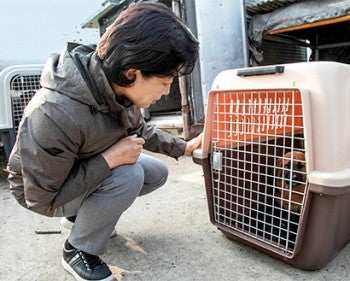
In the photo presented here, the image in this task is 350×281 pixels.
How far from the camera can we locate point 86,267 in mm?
924

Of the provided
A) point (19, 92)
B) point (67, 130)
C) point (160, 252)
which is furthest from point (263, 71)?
point (19, 92)

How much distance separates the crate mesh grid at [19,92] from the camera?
192cm

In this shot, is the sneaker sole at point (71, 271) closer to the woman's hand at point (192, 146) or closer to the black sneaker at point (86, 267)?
the black sneaker at point (86, 267)

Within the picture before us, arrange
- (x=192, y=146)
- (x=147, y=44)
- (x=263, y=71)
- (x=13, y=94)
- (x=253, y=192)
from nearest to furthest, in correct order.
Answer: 1. (x=147, y=44)
2. (x=263, y=71)
3. (x=253, y=192)
4. (x=192, y=146)
5. (x=13, y=94)

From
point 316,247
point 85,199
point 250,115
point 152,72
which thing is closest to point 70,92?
point 152,72

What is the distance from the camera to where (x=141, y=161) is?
1141 mm

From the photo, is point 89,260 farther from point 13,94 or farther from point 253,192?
point 13,94

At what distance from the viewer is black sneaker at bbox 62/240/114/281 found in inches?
36.0

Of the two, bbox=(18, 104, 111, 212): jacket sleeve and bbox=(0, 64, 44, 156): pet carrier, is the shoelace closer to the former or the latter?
bbox=(18, 104, 111, 212): jacket sleeve

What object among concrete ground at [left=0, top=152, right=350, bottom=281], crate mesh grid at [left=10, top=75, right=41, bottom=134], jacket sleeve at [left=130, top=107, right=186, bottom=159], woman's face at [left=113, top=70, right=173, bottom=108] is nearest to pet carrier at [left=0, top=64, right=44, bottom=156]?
crate mesh grid at [left=10, top=75, right=41, bottom=134]

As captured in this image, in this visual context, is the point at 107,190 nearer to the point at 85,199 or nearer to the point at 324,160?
the point at 85,199

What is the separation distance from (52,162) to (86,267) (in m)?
0.33

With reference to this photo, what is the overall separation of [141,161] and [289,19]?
1.28 meters

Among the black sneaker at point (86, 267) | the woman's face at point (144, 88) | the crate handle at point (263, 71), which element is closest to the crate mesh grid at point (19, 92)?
the black sneaker at point (86, 267)
